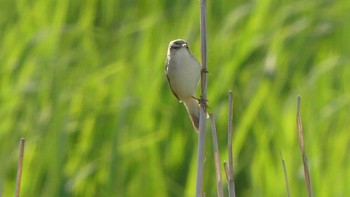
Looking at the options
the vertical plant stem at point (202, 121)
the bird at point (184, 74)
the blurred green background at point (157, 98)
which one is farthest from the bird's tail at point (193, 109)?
the blurred green background at point (157, 98)

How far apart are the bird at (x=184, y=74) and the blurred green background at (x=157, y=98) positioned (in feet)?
2.18

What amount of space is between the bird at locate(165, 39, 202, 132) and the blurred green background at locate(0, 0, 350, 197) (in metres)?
0.66

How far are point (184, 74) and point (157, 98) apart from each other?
1.02 metres

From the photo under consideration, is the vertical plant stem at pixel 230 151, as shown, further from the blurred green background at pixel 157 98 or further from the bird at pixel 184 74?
the blurred green background at pixel 157 98

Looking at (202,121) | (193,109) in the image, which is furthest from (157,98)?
(202,121)

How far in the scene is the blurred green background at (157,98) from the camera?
3521 millimetres

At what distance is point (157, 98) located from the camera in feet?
12.2

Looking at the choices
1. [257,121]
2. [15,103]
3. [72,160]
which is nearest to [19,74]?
[15,103]

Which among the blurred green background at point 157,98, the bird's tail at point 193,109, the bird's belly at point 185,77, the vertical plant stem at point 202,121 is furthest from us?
the blurred green background at point 157,98

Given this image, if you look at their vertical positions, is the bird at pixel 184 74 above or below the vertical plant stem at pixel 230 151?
above

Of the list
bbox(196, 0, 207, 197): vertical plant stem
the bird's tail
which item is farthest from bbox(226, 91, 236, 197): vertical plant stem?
the bird's tail

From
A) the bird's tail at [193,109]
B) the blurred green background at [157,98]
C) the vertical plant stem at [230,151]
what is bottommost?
the vertical plant stem at [230,151]

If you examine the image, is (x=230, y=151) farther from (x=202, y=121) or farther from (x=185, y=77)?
(x=185, y=77)

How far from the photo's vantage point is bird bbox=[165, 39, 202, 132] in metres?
2.64
